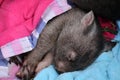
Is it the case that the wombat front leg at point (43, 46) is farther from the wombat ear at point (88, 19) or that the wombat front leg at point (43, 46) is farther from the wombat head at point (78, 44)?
the wombat ear at point (88, 19)

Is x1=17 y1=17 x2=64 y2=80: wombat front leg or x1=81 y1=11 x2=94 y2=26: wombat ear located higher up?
x1=81 y1=11 x2=94 y2=26: wombat ear

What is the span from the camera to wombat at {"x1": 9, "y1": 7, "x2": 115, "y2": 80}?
2199 mm

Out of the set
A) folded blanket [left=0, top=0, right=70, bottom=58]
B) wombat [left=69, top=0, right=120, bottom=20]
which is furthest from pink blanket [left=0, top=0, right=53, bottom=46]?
wombat [left=69, top=0, right=120, bottom=20]

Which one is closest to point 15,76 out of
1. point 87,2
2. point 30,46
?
point 30,46

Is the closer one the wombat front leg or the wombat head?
the wombat head

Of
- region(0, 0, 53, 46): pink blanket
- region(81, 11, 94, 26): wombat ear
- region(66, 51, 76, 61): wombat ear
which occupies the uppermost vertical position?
region(0, 0, 53, 46): pink blanket

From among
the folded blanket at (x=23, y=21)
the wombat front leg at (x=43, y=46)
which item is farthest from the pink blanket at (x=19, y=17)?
the wombat front leg at (x=43, y=46)

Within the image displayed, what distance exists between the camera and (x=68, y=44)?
222cm

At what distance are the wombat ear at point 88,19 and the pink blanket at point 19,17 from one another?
281mm

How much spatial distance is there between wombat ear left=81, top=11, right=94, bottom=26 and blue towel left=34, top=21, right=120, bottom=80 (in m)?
0.25

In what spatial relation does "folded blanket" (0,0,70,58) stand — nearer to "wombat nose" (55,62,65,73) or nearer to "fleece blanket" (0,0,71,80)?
"fleece blanket" (0,0,71,80)

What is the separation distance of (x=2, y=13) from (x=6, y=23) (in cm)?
9

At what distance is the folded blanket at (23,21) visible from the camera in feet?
7.25

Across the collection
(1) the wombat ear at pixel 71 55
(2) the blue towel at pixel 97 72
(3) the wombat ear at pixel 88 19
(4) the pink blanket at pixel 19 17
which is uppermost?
(4) the pink blanket at pixel 19 17
